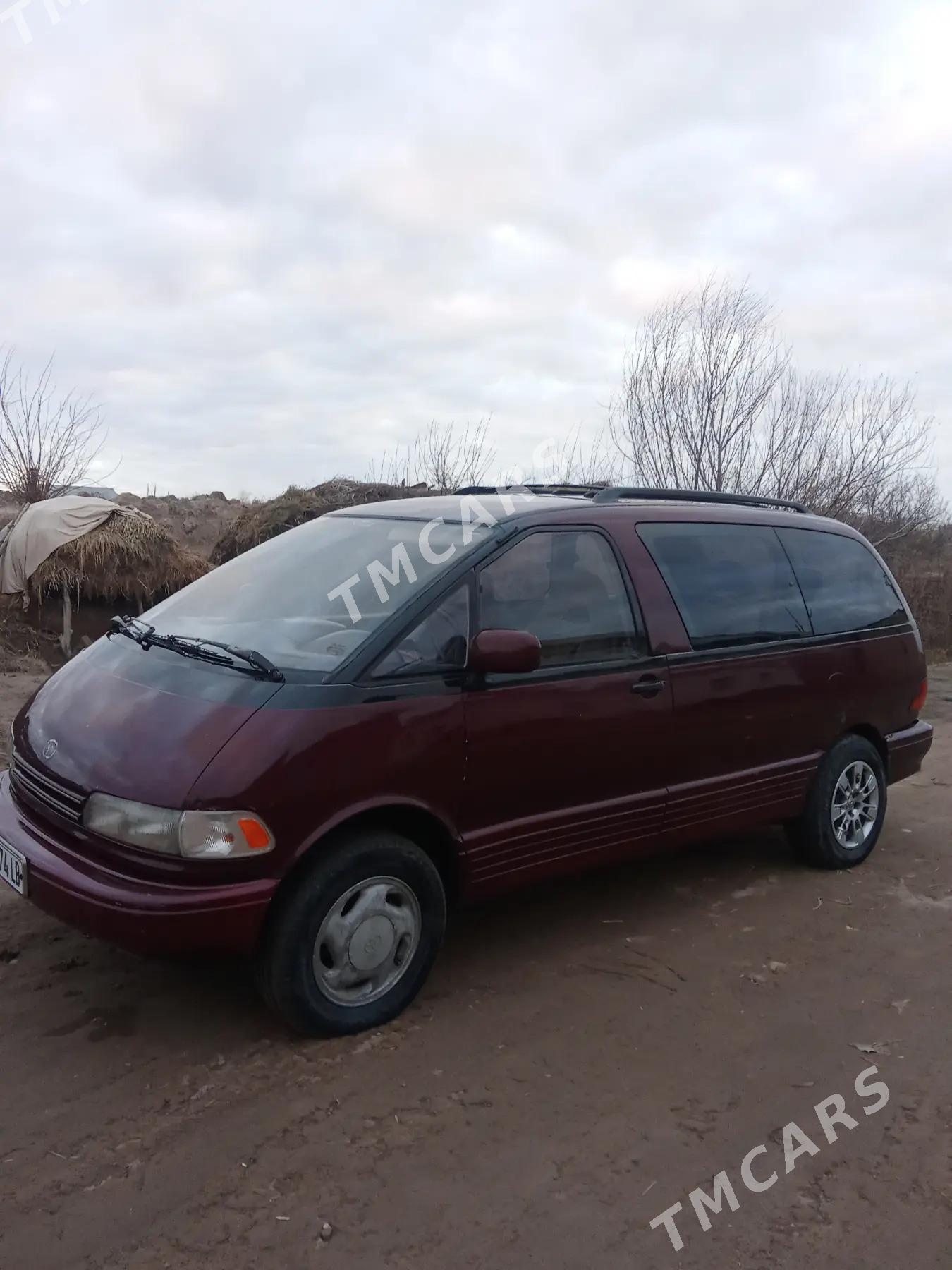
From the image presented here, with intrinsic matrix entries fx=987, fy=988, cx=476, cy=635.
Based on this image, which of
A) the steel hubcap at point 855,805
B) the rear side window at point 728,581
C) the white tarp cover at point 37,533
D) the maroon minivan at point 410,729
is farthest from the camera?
the white tarp cover at point 37,533

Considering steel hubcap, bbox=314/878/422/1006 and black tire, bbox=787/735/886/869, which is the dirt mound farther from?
steel hubcap, bbox=314/878/422/1006

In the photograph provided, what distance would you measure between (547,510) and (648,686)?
0.86 meters

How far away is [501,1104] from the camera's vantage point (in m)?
3.03

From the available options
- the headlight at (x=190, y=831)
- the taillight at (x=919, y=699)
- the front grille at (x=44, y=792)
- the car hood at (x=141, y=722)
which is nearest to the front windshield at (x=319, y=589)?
the car hood at (x=141, y=722)

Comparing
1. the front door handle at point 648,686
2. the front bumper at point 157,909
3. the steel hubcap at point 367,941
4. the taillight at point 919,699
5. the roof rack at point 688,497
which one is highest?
the roof rack at point 688,497

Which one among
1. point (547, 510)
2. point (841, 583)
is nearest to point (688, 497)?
point (841, 583)

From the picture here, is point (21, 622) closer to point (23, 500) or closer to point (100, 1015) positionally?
point (23, 500)

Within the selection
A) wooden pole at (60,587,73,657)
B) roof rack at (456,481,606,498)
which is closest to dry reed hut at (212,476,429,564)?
wooden pole at (60,587,73,657)

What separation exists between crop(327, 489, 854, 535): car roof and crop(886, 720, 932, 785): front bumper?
57.2 inches

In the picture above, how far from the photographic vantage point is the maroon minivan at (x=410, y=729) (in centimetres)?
310

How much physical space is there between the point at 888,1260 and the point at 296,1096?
66.1 inches

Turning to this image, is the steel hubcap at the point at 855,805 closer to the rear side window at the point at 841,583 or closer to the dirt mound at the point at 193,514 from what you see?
the rear side window at the point at 841,583

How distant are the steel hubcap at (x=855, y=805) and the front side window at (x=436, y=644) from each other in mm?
2642

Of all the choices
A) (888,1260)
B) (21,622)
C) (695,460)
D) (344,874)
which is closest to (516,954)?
(344,874)
